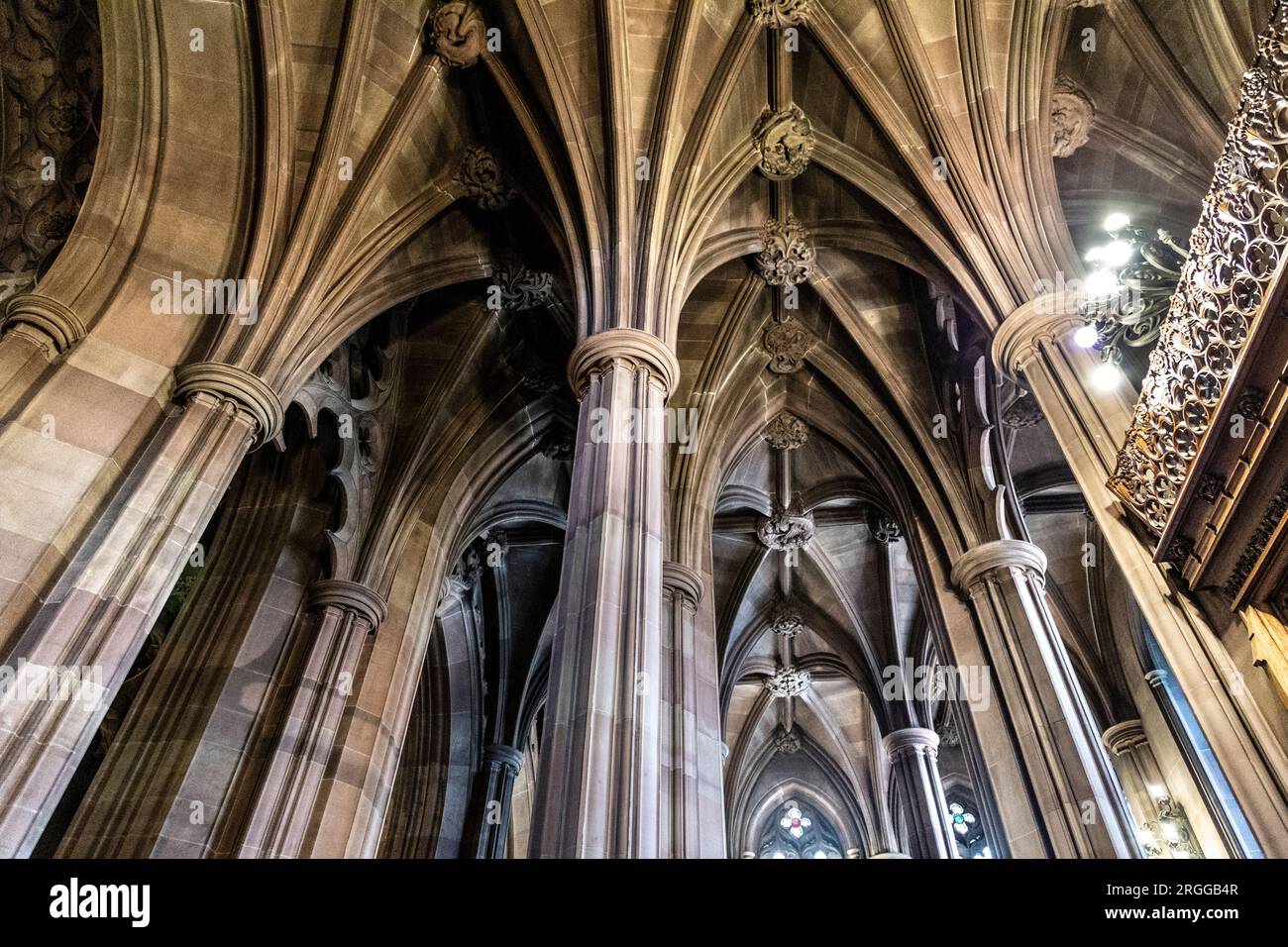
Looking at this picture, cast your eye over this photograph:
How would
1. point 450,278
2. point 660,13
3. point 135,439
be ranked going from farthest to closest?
point 450,278 < point 660,13 < point 135,439

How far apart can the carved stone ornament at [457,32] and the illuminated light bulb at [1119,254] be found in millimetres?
6940

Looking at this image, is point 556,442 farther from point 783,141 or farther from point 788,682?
point 788,682

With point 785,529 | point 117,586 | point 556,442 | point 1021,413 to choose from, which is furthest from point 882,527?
point 117,586

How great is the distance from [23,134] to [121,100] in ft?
3.93

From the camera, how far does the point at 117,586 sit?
257 inches

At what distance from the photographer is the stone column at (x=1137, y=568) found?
5.30 meters

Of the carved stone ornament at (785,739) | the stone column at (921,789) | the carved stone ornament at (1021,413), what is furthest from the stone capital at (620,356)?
the carved stone ornament at (785,739)

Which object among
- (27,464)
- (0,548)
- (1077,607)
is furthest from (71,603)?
(1077,607)

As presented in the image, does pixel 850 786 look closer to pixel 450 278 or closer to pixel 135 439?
pixel 450 278

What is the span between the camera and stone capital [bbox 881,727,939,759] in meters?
14.8

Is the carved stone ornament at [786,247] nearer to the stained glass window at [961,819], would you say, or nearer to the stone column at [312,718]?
the stone column at [312,718]

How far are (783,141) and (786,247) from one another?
131 centimetres
